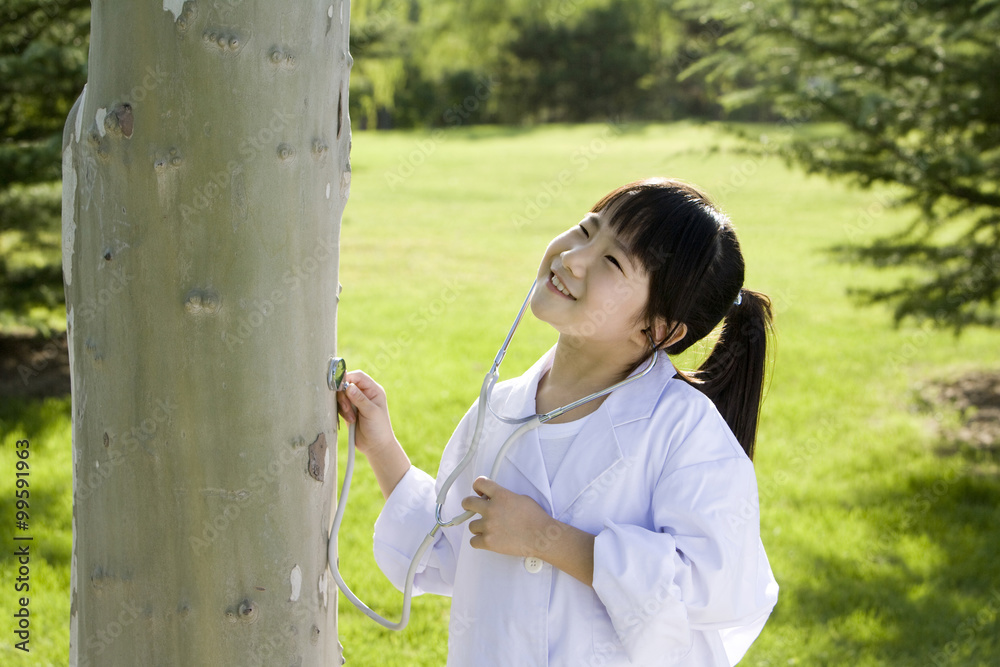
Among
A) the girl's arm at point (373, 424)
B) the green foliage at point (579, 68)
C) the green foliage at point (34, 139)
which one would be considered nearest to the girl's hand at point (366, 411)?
the girl's arm at point (373, 424)

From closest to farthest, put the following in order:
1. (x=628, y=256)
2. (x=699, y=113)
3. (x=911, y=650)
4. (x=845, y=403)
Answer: (x=628, y=256)
(x=911, y=650)
(x=845, y=403)
(x=699, y=113)

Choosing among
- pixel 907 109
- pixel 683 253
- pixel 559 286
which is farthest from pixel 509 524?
pixel 907 109

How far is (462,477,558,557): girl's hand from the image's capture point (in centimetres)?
142

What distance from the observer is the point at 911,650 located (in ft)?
10.1

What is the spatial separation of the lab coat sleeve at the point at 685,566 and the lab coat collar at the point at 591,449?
0.11m

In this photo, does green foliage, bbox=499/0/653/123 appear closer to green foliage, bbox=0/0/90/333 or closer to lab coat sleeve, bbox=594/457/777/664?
green foliage, bbox=0/0/90/333

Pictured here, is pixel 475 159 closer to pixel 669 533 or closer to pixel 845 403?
pixel 845 403

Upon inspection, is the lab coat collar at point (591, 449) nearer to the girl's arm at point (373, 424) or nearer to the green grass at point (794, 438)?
the girl's arm at point (373, 424)

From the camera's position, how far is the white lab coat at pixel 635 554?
1.36m

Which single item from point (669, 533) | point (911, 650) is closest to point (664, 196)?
point (669, 533)

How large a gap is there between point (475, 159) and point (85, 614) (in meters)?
18.9

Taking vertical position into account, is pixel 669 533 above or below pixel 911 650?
above

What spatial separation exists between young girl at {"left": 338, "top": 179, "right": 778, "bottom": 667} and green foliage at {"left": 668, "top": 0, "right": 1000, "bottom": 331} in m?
3.14

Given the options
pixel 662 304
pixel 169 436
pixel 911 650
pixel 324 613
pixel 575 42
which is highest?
pixel 575 42
